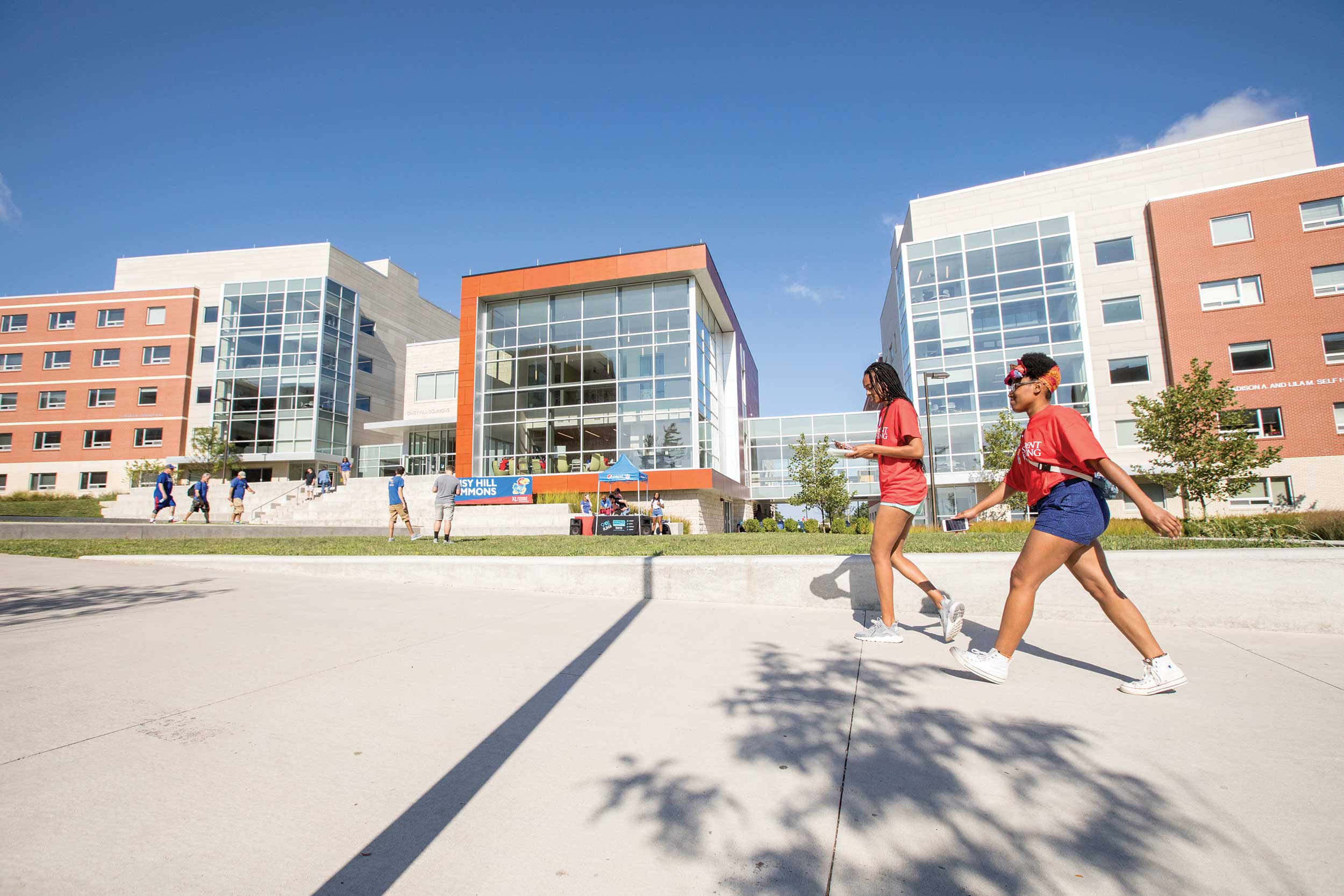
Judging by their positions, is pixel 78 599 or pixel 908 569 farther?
pixel 78 599

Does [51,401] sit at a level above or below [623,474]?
above

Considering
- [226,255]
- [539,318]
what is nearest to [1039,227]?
[539,318]

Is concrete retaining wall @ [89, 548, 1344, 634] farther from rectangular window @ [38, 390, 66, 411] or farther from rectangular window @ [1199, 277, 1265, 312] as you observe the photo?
rectangular window @ [38, 390, 66, 411]

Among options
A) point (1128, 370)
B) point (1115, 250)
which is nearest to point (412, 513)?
point (1128, 370)

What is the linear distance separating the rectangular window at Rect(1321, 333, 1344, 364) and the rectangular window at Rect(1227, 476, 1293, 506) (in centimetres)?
521

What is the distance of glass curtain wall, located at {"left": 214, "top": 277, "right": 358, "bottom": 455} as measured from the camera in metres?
38.5

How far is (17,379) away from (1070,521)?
6269cm

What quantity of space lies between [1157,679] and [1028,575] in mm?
764

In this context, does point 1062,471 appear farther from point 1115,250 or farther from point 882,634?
point 1115,250

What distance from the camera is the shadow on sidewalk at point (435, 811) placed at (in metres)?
1.60

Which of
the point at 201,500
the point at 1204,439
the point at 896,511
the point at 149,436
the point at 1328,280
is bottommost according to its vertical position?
the point at 896,511

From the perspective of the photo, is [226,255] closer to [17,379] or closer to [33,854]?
[17,379]

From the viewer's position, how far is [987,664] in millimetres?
3355

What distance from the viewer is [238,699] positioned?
2959 mm
